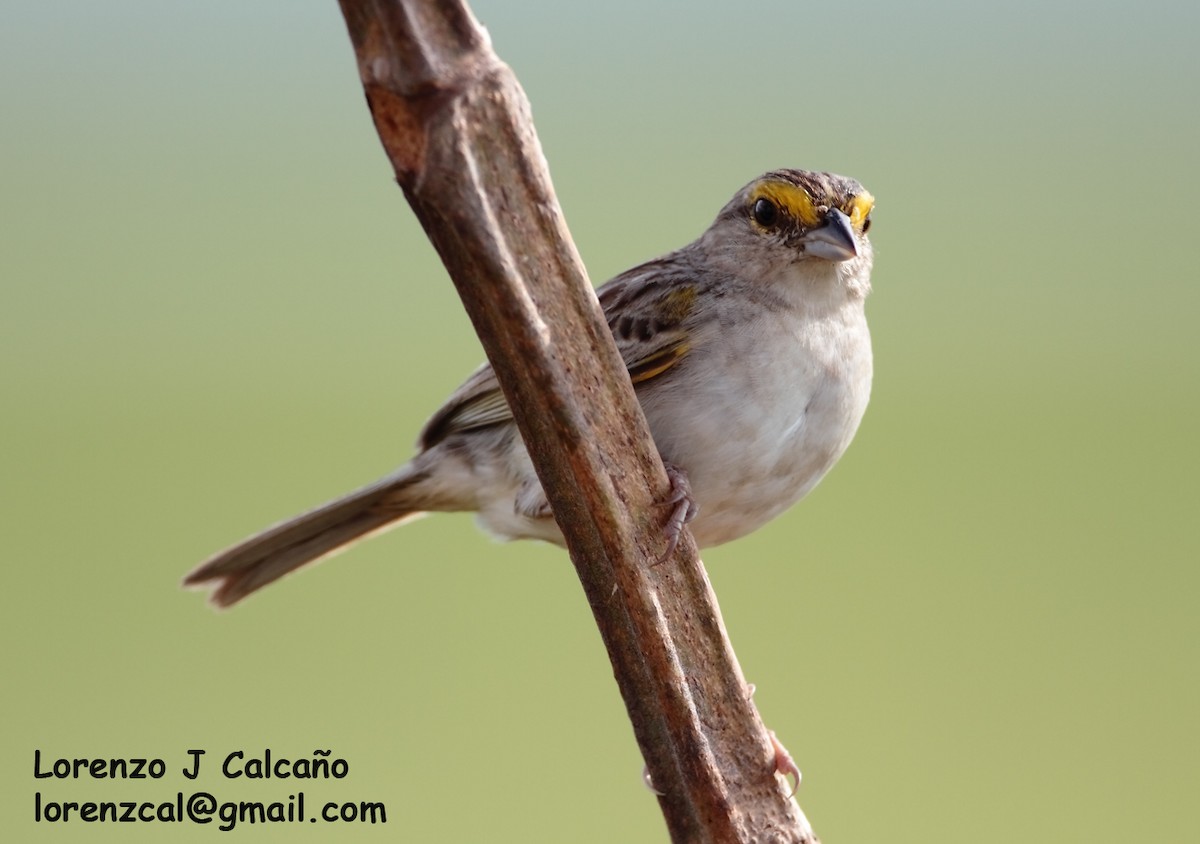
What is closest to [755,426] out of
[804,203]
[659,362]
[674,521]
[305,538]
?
[659,362]

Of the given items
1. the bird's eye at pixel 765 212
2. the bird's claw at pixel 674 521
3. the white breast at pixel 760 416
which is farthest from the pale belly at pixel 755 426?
the bird's claw at pixel 674 521

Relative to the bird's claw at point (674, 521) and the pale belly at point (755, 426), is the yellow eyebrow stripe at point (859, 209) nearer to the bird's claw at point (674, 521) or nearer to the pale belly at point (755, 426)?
the pale belly at point (755, 426)

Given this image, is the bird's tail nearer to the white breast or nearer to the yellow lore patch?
the white breast

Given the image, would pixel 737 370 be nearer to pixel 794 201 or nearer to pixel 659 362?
pixel 659 362

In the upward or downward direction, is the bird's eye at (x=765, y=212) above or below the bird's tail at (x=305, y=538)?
above

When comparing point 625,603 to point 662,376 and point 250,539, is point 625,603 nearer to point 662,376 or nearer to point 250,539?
point 662,376
